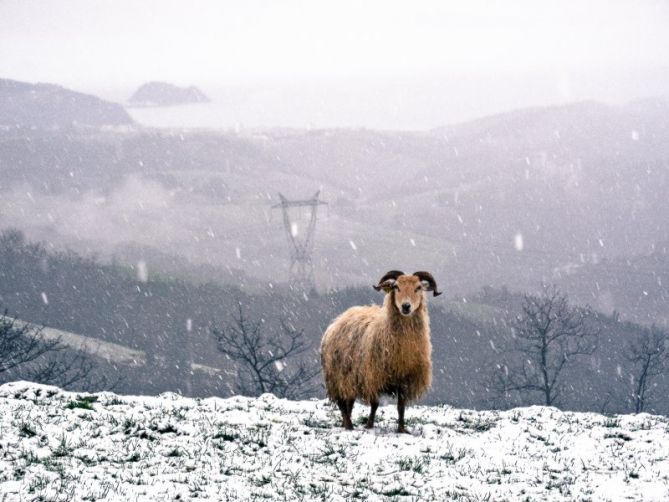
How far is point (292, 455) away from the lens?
454 inches

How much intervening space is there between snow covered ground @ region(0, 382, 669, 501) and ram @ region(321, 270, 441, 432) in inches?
29.6

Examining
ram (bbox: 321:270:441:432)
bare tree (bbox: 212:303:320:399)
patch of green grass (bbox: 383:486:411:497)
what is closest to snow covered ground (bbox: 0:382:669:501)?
patch of green grass (bbox: 383:486:411:497)

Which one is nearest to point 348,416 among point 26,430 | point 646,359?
point 26,430

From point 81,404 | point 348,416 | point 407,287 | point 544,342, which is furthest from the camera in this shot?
point 544,342

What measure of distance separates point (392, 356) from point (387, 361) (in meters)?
0.15

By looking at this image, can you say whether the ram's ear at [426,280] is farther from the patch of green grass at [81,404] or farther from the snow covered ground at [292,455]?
the patch of green grass at [81,404]

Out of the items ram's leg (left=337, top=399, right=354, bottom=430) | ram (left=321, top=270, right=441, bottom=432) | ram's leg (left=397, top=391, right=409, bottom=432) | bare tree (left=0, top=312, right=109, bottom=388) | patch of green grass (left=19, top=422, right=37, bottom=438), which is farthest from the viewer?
bare tree (left=0, top=312, right=109, bottom=388)

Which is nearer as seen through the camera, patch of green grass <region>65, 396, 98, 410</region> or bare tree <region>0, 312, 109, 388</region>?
patch of green grass <region>65, 396, 98, 410</region>

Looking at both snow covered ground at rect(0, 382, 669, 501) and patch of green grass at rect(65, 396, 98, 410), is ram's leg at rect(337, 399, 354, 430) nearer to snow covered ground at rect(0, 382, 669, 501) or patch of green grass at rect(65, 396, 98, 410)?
snow covered ground at rect(0, 382, 669, 501)

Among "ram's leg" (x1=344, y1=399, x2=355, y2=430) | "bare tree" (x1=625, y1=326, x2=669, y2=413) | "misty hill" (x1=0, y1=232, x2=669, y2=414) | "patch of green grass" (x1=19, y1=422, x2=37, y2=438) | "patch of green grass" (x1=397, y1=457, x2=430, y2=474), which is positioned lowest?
"misty hill" (x1=0, y1=232, x2=669, y2=414)

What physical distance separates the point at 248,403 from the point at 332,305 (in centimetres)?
17380

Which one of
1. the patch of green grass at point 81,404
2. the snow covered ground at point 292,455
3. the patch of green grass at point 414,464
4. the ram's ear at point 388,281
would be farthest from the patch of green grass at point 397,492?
the patch of green grass at point 81,404

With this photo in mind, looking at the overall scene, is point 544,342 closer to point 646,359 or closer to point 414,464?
point 646,359

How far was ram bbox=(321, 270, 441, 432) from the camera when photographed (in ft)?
47.3
